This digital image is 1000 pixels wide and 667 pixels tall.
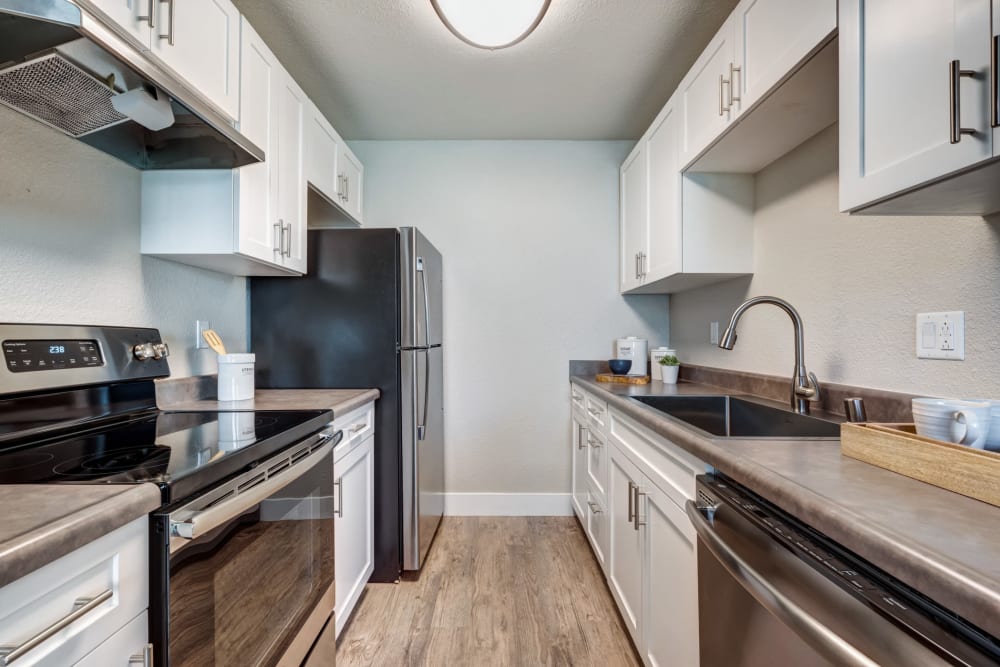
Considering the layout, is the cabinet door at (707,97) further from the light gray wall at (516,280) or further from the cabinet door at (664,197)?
the light gray wall at (516,280)

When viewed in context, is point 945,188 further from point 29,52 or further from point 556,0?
point 29,52

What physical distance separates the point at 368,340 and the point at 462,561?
122 cm

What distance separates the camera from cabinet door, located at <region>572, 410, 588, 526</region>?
2605 millimetres

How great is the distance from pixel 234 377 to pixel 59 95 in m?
1.01

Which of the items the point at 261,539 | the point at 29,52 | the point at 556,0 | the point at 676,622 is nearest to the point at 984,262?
the point at 676,622

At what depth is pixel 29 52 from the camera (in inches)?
36.1

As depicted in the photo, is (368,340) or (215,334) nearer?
(215,334)

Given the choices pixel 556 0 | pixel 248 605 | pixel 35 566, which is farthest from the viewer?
pixel 556 0

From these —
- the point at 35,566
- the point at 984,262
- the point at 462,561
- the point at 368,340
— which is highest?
the point at 984,262

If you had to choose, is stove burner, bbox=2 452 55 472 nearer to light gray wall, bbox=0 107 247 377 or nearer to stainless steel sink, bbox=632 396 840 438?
light gray wall, bbox=0 107 247 377

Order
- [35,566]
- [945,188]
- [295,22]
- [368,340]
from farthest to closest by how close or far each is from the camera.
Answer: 1. [368,340]
2. [295,22]
3. [945,188]
4. [35,566]

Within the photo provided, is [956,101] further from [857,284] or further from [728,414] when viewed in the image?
[728,414]

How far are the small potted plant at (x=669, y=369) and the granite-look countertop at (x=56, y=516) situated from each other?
2385 millimetres

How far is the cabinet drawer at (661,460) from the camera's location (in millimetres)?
1160
